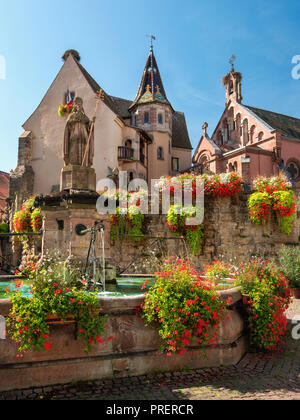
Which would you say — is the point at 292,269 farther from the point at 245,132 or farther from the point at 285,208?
the point at 245,132

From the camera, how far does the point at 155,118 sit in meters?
30.0

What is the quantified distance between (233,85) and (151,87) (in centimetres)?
1380

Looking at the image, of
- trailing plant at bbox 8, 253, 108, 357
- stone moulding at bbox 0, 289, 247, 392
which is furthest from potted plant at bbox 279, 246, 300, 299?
trailing plant at bbox 8, 253, 108, 357

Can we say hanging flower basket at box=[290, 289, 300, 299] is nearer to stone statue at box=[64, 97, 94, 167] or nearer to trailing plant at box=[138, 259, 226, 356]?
trailing plant at box=[138, 259, 226, 356]

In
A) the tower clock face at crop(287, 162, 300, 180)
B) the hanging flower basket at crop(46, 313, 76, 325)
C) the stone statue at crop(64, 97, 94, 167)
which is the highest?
the tower clock face at crop(287, 162, 300, 180)

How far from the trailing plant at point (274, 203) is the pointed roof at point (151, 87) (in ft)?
57.4

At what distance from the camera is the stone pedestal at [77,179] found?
714 cm

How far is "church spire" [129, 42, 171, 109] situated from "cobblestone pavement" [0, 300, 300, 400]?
91.8 ft

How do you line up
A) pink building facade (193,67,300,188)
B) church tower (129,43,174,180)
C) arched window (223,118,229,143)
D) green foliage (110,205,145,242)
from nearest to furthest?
1. green foliage (110,205,145,242)
2. pink building facade (193,67,300,188)
3. church tower (129,43,174,180)
4. arched window (223,118,229,143)

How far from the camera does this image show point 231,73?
40.8m

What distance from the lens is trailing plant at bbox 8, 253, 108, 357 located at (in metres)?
3.73

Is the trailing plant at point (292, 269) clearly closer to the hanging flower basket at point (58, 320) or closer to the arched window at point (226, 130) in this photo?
the hanging flower basket at point (58, 320)

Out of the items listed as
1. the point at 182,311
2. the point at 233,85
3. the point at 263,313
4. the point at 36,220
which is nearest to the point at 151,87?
the point at 233,85

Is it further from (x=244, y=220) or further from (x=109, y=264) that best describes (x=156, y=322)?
(x=244, y=220)
